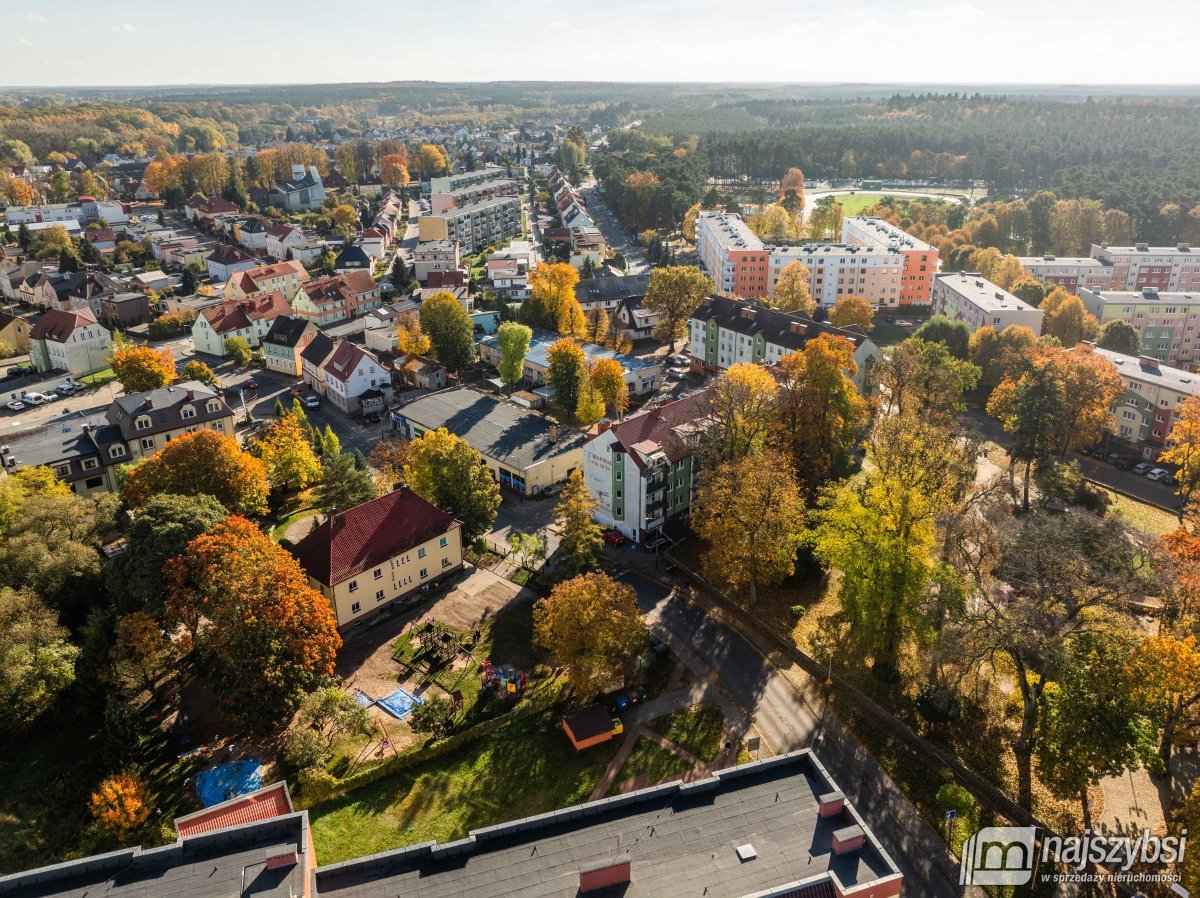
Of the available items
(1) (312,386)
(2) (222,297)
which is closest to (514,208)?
(2) (222,297)

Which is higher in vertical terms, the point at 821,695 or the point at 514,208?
the point at 514,208

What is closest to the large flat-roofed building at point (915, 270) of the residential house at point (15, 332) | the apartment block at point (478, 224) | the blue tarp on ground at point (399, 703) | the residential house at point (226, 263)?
the apartment block at point (478, 224)

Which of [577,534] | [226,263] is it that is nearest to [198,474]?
[577,534]

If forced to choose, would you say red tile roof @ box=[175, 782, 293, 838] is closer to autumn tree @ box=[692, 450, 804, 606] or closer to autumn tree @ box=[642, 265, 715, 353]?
autumn tree @ box=[692, 450, 804, 606]

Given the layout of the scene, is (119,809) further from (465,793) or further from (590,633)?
(590,633)

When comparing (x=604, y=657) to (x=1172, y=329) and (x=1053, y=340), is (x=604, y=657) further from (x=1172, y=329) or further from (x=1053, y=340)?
(x=1172, y=329)

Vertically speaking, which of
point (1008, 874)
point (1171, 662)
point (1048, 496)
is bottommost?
point (1008, 874)
